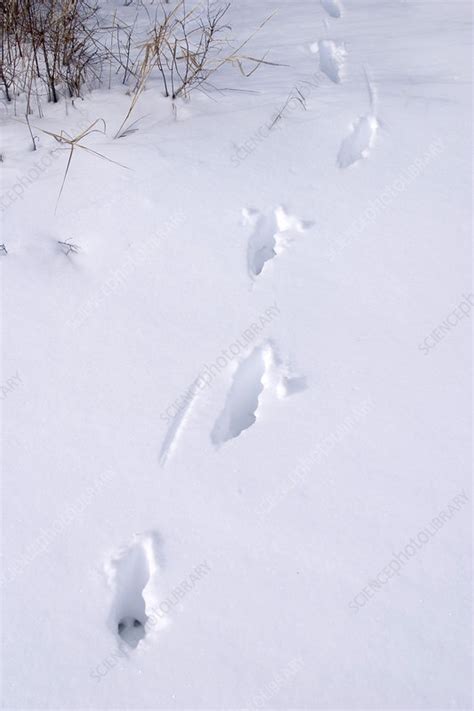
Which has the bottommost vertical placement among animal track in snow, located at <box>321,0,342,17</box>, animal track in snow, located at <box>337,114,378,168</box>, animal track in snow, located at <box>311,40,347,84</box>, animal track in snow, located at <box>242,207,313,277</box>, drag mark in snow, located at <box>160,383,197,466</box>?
drag mark in snow, located at <box>160,383,197,466</box>

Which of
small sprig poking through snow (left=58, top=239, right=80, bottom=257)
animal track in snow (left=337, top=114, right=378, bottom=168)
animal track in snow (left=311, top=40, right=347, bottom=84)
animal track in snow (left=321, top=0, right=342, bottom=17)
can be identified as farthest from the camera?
animal track in snow (left=321, top=0, right=342, bottom=17)

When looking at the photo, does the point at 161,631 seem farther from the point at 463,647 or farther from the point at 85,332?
the point at 85,332

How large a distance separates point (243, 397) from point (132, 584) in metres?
0.59

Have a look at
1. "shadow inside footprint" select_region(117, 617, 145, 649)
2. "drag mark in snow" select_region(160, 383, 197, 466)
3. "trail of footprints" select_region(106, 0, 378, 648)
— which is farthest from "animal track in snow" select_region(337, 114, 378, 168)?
"shadow inside footprint" select_region(117, 617, 145, 649)

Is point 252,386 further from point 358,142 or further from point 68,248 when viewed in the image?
point 358,142

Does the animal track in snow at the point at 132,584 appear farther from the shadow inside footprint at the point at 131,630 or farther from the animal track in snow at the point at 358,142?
the animal track in snow at the point at 358,142

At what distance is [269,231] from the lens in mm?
2186

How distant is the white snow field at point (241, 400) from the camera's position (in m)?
1.41

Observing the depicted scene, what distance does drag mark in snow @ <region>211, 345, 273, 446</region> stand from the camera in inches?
68.8

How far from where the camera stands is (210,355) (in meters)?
1.87

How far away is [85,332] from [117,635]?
868 mm

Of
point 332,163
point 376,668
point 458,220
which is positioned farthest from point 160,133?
point 376,668

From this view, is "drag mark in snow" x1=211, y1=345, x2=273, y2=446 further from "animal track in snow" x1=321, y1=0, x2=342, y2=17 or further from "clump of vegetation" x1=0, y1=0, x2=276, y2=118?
"animal track in snow" x1=321, y1=0, x2=342, y2=17

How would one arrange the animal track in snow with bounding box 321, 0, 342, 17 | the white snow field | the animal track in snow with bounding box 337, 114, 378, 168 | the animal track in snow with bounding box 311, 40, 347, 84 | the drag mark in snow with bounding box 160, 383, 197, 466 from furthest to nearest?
the animal track in snow with bounding box 321, 0, 342, 17, the animal track in snow with bounding box 311, 40, 347, 84, the animal track in snow with bounding box 337, 114, 378, 168, the drag mark in snow with bounding box 160, 383, 197, 466, the white snow field
